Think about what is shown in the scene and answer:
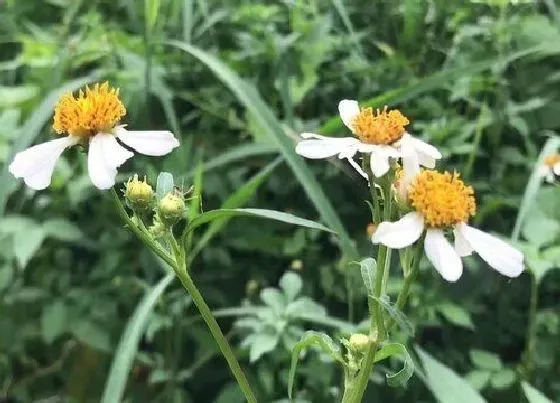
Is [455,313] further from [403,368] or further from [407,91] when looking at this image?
[403,368]

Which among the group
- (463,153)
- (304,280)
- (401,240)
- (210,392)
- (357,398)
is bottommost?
(210,392)

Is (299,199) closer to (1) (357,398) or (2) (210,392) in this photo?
(2) (210,392)

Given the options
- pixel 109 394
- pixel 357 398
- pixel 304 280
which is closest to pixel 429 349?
pixel 304 280

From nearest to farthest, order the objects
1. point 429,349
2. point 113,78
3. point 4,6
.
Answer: point 429,349 → point 113,78 → point 4,6

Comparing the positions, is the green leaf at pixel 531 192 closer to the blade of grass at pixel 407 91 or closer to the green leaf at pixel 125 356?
the blade of grass at pixel 407 91

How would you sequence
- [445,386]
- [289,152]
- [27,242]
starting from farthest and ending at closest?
1. [27,242]
2. [289,152]
3. [445,386]

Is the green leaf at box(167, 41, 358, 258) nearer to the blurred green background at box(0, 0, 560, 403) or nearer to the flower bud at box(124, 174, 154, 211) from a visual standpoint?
the blurred green background at box(0, 0, 560, 403)

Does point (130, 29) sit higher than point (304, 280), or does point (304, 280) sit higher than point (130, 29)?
point (130, 29)

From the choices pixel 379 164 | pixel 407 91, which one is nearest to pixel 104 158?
pixel 379 164
